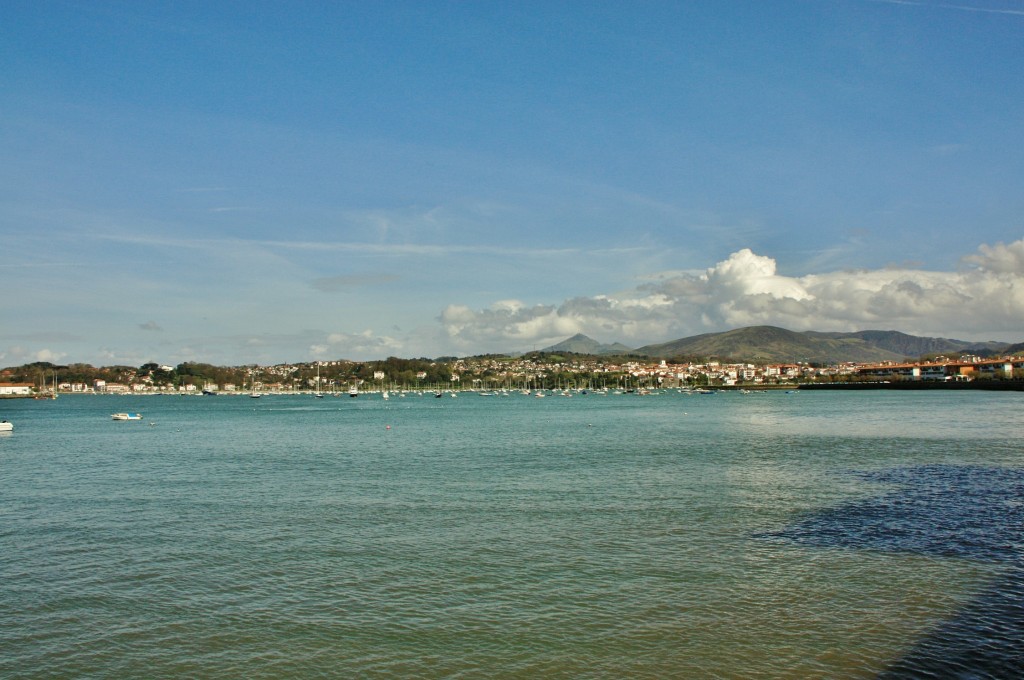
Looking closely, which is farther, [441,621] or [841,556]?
[841,556]

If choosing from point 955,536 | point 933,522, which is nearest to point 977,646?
point 955,536

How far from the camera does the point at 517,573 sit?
54.5 feet

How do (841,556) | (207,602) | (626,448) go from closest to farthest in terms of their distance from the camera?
1. (207,602)
2. (841,556)
3. (626,448)

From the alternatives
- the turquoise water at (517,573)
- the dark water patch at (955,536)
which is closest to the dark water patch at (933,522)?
the dark water patch at (955,536)

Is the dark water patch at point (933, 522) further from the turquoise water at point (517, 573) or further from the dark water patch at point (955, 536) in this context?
the turquoise water at point (517, 573)

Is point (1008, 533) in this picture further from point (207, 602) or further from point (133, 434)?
point (133, 434)

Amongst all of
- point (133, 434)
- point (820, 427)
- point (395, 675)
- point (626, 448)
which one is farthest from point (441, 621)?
point (133, 434)

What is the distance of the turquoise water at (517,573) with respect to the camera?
12.1m

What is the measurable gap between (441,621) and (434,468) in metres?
24.0

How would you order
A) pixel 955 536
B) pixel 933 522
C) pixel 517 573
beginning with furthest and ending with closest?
1. pixel 933 522
2. pixel 955 536
3. pixel 517 573

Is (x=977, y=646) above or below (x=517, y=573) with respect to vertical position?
below

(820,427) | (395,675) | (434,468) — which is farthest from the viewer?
(820,427)

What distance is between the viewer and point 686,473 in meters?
33.9

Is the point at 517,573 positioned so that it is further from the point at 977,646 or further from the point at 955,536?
the point at 955,536
